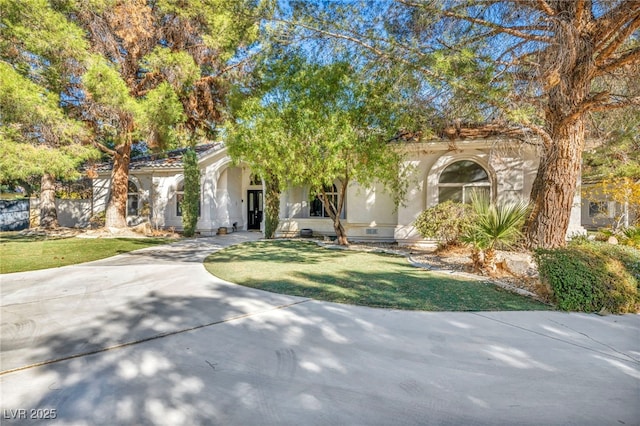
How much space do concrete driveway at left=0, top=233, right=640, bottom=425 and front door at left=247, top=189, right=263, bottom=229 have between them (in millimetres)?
14549

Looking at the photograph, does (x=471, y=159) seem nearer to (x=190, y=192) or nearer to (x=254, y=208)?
(x=254, y=208)

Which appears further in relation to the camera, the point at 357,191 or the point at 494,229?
the point at 357,191

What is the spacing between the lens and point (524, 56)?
25.3ft

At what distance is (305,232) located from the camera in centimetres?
1556

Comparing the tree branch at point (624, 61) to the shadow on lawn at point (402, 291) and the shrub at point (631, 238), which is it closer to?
the shrub at point (631, 238)

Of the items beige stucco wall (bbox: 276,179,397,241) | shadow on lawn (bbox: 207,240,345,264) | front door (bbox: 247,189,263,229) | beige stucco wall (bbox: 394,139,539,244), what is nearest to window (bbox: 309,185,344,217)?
beige stucco wall (bbox: 276,179,397,241)

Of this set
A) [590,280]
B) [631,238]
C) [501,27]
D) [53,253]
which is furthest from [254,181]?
[631,238]

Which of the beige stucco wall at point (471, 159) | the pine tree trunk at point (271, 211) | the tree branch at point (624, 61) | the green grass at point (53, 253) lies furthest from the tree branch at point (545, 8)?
the green grass at point (53, 253)

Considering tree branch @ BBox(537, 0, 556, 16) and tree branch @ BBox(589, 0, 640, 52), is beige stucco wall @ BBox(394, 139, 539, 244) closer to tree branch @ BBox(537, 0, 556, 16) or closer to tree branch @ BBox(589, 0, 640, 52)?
tree branch @ BBox(589, 0, 640, 52)

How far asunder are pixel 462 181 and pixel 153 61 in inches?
569

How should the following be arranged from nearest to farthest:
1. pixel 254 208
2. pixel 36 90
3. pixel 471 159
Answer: pixel 36 90
pixel 471 159
pixel 254 208

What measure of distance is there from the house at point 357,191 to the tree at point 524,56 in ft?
10.8

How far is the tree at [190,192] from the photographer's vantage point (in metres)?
15.9

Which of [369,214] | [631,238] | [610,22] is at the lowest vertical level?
[631,238]
